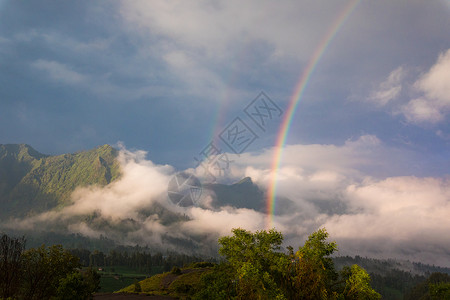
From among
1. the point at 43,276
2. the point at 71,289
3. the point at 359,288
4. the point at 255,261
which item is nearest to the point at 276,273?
the point at 255,261

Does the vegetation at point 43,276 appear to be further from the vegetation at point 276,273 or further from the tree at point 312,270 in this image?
the tree at point 312,270

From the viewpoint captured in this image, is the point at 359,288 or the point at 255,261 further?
the point at 255,261

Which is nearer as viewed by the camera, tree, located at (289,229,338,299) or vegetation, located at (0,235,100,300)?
tree, located at (289,229,338,299)

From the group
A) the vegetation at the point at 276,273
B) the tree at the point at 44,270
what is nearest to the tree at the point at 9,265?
the tree at the point at 44,270

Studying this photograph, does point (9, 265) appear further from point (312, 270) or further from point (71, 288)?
point (312, 270)

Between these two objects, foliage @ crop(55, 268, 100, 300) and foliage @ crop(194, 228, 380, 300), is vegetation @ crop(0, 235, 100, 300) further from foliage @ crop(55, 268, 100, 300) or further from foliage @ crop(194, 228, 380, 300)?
foliage @ crop(194, 228, 380, 300)

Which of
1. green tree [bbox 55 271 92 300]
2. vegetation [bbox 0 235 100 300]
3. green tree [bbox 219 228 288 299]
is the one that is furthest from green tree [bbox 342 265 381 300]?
vegetation [bbox 0 235 100 300]

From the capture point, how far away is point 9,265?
207 ft

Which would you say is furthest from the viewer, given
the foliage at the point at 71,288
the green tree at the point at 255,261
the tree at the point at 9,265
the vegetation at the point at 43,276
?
the foliage at the point at 71,288

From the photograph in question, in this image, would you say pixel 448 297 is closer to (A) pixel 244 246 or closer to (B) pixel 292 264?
(B) pixel 292 264

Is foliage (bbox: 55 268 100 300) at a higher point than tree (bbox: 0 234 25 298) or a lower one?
lower

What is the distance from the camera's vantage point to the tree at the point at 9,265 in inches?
2363

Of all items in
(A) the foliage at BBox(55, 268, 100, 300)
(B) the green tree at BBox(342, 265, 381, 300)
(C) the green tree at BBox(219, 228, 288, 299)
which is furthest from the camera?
(A) the foliage at BBox(55, 268, 100, 300)

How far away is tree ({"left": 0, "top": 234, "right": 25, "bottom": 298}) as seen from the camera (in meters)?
60.0
